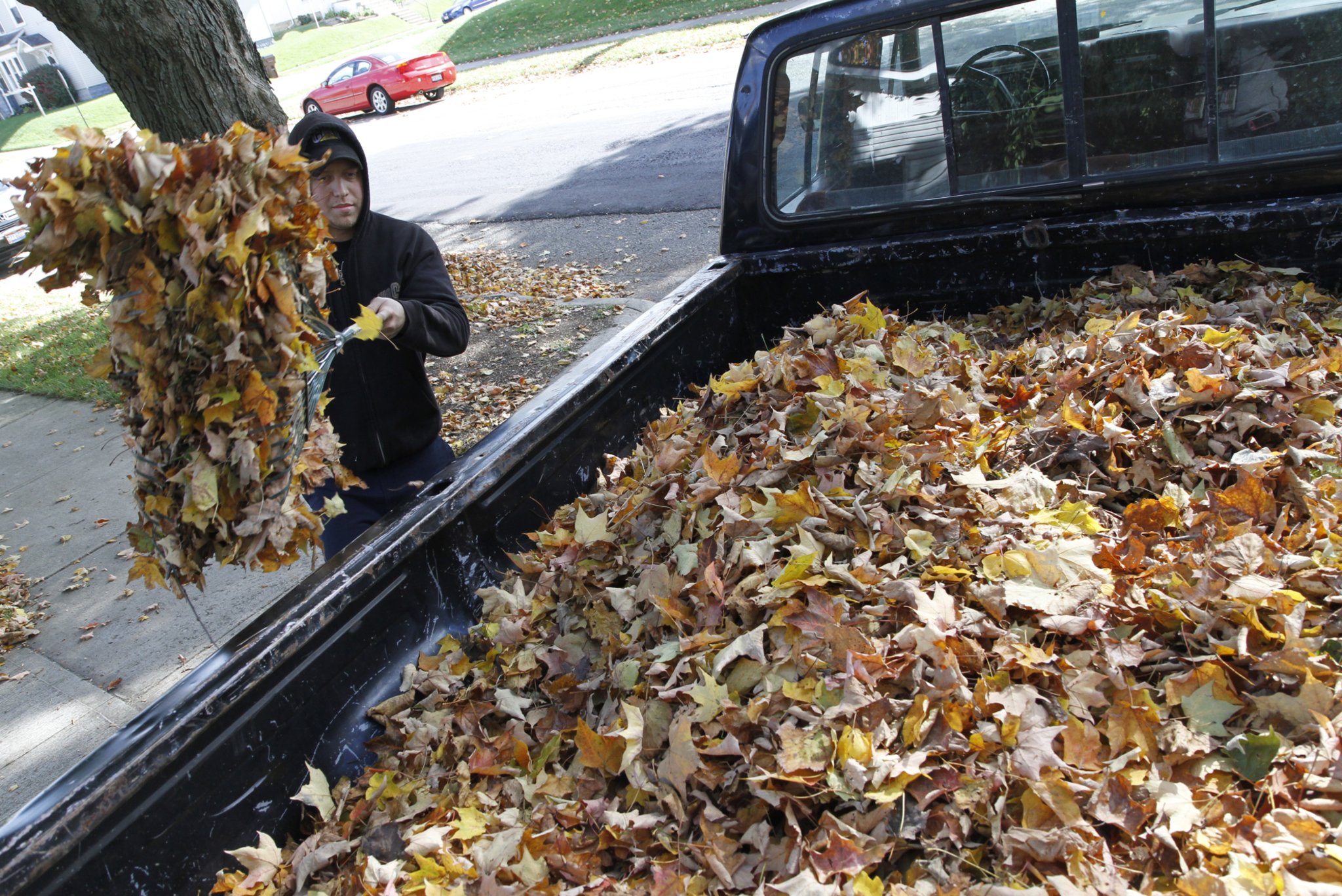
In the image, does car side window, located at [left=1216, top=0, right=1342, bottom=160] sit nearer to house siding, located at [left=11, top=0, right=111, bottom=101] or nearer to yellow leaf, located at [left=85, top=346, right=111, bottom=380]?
yellow leaf, located at [left=85, top=346, right=111, bottom=380]

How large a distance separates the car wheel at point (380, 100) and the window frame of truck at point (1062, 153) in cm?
1899

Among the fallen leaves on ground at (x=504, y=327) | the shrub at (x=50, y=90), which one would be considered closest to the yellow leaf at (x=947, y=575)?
the fallen leaves on ground at (x=504, y=327)

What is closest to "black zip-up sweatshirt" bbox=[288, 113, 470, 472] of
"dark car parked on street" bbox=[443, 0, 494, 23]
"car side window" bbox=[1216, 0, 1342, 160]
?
"car side window" bbox=[1216, 0, 1342, 160]

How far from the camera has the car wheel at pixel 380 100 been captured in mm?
19969

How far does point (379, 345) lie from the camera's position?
2762mm

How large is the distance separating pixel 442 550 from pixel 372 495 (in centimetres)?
65

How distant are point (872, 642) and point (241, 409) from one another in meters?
1.38

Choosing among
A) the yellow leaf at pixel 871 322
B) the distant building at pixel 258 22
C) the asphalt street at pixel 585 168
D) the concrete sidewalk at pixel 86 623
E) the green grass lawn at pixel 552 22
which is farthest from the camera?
the distant building at pixel 258 22

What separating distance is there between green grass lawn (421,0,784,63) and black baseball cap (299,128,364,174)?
1779 centimetres

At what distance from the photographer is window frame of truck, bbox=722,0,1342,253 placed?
2775mm

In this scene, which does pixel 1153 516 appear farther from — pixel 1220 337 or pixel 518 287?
pixel 518 287

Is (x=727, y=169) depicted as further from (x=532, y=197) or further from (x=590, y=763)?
(x=532, y=197)

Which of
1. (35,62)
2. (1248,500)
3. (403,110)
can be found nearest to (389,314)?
(1248,500)

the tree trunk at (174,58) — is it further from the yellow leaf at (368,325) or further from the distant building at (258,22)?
the distant building at (258,22)
